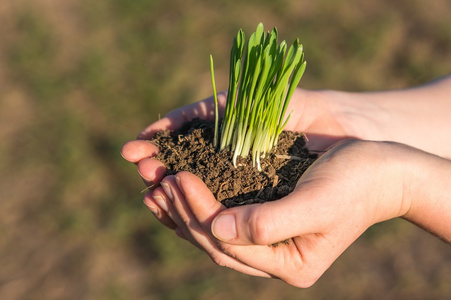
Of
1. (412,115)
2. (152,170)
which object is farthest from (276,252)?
(412,115)

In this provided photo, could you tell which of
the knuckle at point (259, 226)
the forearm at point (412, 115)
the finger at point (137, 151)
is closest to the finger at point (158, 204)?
the finger at point (137, 151)

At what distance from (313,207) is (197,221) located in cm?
36

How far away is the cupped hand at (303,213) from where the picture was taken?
118cm

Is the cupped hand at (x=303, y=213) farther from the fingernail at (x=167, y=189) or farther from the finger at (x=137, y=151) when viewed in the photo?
the finger at (x=137, y=151)

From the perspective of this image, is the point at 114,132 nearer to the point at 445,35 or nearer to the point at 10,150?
the point at 10,150

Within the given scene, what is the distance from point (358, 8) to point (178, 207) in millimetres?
3680

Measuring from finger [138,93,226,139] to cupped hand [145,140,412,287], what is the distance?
377mm

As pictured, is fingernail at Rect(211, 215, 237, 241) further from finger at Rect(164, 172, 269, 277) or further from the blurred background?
the blurred background

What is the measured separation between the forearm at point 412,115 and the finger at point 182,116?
0.63 meters

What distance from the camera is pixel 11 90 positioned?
3.61m

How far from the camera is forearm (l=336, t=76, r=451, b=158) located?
1.94m

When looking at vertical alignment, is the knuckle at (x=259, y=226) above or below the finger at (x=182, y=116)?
below

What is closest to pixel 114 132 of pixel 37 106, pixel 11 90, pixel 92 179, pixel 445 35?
pixel 92 179

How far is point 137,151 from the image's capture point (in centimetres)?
155
